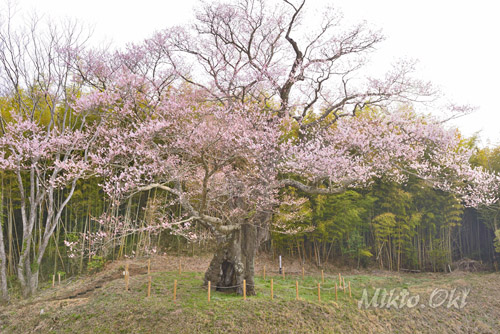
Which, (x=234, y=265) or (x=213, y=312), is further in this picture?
(x=234, y=265)

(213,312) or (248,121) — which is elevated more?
(248,121)

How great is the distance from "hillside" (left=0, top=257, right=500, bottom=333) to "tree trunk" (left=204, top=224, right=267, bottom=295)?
0.22 m

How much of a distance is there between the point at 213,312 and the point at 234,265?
4.08 feet

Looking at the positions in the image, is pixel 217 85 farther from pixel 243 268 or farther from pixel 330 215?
pixel 330 215

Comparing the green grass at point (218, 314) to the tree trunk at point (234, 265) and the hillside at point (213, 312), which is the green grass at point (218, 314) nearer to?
the hillside at point (213, 312)

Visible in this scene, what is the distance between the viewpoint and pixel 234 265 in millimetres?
6559

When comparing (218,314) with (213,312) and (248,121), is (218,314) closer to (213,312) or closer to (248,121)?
(213,312)

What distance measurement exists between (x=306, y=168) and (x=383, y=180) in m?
5.93

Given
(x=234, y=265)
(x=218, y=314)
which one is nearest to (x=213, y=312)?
(x=218, y=314)

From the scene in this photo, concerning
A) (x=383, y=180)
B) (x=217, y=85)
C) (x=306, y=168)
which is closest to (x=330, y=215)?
(x=383, y=180)

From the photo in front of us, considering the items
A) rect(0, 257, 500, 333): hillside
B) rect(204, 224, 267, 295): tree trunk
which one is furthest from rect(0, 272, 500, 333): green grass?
rect(204, 224, 267, 295): tree trunk

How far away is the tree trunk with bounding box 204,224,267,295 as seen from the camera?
21.4ft

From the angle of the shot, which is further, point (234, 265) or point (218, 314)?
point (234, 265)

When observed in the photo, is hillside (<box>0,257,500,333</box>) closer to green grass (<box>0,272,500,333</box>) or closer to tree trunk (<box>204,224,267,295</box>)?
green grass (<box>0,272,500,333</box>)
